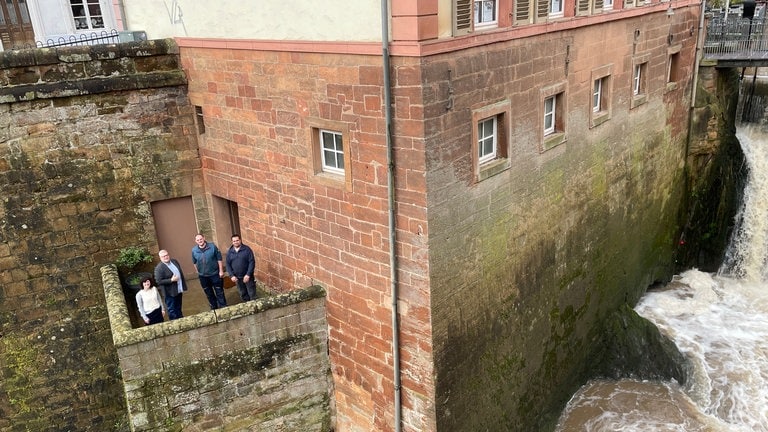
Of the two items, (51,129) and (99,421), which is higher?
(51,129)

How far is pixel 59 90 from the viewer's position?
923 centimetres

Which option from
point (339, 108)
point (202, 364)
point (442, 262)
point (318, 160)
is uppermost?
point (339, 108)

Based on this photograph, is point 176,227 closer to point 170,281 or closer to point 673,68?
point 170,281

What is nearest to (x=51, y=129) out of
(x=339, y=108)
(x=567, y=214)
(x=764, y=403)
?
(x=339, y=108)

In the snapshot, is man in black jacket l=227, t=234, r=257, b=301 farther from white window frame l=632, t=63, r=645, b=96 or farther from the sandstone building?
white window frame l=632, t=63, r=645, b=96

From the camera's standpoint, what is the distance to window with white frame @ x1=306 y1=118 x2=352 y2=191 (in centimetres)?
786

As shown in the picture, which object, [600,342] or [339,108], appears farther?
[600,342]

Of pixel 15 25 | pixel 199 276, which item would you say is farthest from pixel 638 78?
pixel 15 25

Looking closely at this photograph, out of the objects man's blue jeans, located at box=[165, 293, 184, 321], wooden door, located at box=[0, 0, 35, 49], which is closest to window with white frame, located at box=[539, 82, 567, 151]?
man's blue jeans, located at box=[165, 293, 184, 321]

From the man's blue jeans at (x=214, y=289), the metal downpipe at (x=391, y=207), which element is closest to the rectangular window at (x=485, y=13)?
the metal downpipe at (x=391, y=207)

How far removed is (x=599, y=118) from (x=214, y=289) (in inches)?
286

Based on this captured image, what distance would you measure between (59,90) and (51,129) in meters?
0.62

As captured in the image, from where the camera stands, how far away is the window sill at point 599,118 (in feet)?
35.1

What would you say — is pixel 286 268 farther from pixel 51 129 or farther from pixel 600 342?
pixel 600 342
